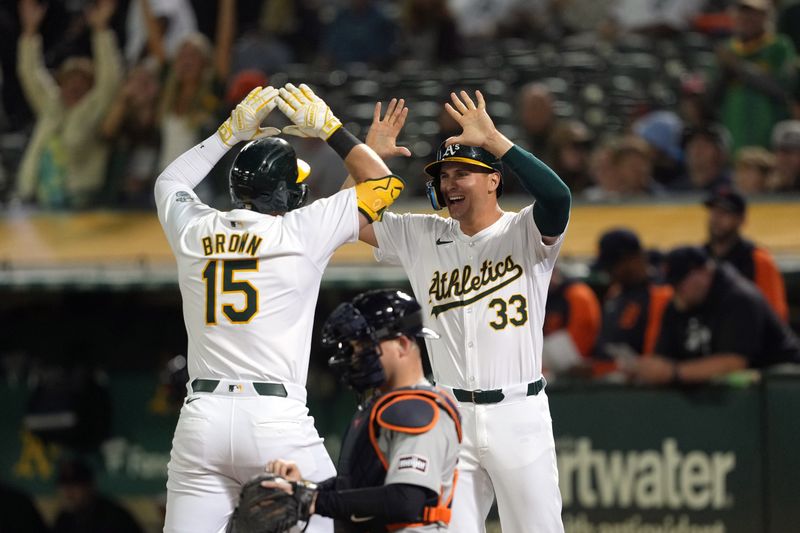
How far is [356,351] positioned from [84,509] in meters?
4.44

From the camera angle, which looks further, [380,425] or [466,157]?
[466,157]

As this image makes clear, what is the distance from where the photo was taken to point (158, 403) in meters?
8.34

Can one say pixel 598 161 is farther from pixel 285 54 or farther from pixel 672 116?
pixel 285 54

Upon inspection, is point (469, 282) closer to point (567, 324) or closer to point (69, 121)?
point (567, 324)

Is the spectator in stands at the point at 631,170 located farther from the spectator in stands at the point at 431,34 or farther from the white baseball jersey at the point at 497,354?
the white baseball jersey at the point at 497,354

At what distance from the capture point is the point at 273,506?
3578mm

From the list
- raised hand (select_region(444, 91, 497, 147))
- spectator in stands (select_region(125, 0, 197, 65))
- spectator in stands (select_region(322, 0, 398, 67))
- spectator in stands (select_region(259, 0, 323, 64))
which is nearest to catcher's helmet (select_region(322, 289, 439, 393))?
raised hand (select_region(444, 91, 497, 147))

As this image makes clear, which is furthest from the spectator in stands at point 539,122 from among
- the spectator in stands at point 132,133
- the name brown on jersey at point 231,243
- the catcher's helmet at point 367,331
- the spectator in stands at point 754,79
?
the catcher's helmet at point 367,331

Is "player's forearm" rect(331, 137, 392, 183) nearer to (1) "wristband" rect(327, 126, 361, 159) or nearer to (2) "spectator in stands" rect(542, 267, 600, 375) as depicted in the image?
(1) "wristband" rect(327, 126, 361, 159)

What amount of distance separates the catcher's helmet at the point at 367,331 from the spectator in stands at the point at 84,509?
4210mm

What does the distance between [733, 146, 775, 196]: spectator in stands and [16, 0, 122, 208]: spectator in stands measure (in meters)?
4.30

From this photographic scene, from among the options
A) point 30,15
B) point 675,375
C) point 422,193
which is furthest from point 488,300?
point 30,15

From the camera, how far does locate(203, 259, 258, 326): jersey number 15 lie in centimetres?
409

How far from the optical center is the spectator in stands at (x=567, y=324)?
6855 millimetres
